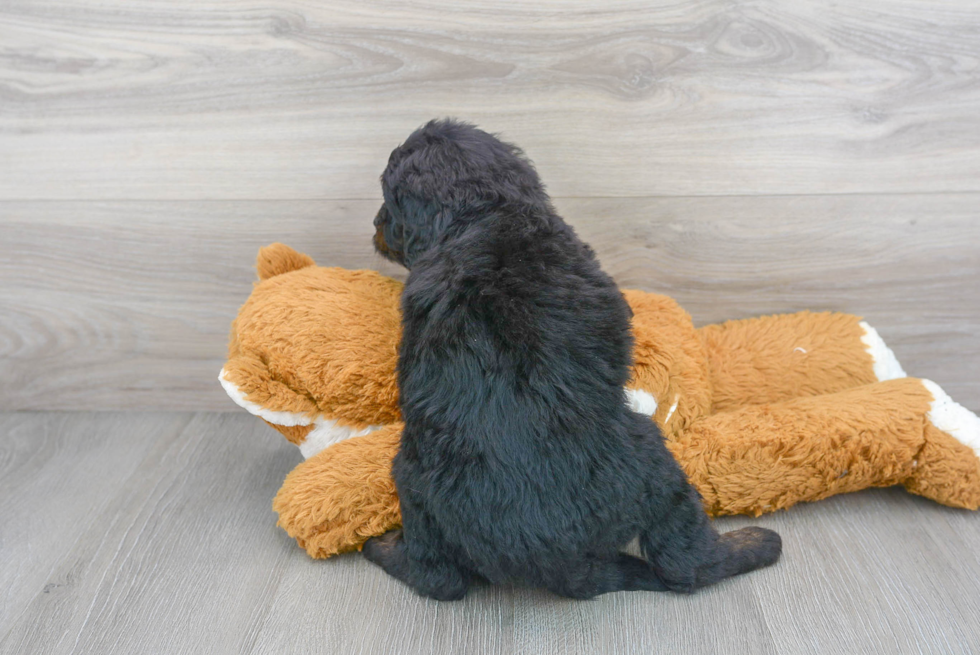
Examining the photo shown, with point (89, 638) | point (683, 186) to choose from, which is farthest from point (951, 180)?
point (89, 638)

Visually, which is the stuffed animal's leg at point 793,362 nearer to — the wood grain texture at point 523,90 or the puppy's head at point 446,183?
the wood grain texture at point 523,90

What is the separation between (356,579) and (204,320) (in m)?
0.72

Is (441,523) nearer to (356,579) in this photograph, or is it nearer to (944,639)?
(356,579)

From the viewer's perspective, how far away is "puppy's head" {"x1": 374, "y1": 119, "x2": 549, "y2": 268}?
992 mm

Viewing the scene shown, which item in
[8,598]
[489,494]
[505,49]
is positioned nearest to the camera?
[489,494]

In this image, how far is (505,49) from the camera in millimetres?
1282

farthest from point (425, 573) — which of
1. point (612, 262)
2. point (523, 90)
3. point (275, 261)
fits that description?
point (523, 90)

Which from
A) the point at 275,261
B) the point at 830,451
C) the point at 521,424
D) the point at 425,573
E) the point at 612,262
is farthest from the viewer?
the point at 612,262

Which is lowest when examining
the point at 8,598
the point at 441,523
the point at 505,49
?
the point at 8,598

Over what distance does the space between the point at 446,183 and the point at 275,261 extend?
425mm

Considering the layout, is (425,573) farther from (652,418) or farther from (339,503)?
(652,418)

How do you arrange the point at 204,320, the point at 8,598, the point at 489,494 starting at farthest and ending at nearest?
the point at 204,320 < the point at 8,598 < the point at 489,494

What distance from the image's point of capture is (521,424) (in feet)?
2.92

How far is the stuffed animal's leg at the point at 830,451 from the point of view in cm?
113
